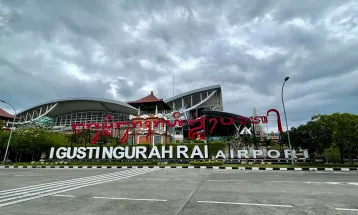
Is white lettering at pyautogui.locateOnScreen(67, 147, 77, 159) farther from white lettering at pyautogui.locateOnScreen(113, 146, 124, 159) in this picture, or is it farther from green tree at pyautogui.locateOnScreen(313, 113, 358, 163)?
green tree at pyautogui.locateOnScreen(313, 113, 358, 163)

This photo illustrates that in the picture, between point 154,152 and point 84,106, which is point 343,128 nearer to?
point 154,152

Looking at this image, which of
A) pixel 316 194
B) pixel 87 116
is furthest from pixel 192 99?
pixel 316 194

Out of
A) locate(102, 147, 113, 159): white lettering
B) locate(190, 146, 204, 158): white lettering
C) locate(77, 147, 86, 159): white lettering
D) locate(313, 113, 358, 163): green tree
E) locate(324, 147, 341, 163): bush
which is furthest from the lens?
locate(77, 147, 86, 159): white lettering

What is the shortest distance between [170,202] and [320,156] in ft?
87.1

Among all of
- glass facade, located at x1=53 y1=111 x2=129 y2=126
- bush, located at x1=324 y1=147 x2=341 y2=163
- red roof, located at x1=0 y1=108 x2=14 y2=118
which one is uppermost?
red roof, located at x1=0 y1=108 x2=14 y2=118

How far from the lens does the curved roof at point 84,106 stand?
52.1 m

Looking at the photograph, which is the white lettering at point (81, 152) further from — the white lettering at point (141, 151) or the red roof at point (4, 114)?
the red roof at point (4, 114)

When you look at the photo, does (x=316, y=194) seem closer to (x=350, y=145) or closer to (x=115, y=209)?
(x=115, y=209)

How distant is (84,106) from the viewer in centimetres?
5628

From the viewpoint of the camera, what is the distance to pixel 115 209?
514 cm

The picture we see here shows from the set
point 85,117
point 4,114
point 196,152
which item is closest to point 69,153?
point 196,152

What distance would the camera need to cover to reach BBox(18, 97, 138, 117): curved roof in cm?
5209

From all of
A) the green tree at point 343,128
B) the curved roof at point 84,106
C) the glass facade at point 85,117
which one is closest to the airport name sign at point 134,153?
the green tree at point 343,128

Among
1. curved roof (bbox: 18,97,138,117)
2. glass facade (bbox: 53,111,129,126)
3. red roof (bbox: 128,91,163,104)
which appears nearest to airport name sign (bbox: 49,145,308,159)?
red roof (bbox: 128,91,163,104)
